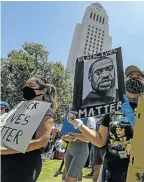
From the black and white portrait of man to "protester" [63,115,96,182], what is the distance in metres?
1.68

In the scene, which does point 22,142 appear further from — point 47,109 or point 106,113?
point 106,113

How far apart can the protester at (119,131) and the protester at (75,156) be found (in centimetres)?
154

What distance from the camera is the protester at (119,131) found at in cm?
213

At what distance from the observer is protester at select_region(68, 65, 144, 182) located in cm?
213

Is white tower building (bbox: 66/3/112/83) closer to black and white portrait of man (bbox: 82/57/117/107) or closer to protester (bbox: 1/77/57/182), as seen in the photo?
black and white portrait of man (bbox: 82/57/117/107)

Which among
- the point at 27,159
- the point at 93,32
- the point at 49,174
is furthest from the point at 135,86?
the point at 93,32

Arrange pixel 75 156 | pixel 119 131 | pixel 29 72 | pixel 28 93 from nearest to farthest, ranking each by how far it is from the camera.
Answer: pixel 119 131 < pixel 28 93 < pixel 75 156 < pixel 29 72

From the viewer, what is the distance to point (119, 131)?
2199 millimetres

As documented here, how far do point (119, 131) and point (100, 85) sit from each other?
0.39 metres

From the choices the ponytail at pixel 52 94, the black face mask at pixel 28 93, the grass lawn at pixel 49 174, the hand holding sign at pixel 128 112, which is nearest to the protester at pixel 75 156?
the ponytail at pixel 52 94

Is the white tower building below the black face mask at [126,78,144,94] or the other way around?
the other way around

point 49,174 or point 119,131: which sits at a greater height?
point 119,131

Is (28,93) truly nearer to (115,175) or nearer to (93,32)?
(115,175)


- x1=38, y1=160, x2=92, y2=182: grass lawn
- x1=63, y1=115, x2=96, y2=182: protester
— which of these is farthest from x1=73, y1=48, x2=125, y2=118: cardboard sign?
x1=38, y1=160, x2=92, y2=182: grass lawn
